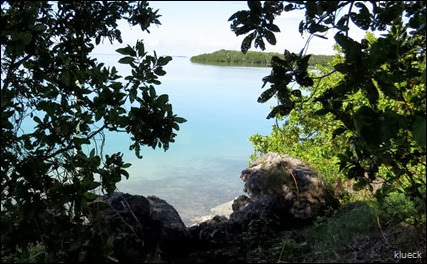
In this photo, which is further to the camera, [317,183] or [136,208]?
[317,183]

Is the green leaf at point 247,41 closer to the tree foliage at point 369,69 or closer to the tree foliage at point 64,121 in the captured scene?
the tree foliage at point 369,69

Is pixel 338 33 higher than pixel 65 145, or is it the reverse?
pixel 338 33

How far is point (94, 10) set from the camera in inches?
133

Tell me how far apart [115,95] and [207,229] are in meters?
2.23

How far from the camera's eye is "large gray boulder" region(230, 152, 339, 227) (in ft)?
16.0

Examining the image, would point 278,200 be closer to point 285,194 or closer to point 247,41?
point 285,194

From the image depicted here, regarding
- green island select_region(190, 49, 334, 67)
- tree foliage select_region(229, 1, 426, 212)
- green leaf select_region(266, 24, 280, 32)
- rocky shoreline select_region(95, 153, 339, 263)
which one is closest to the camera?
tree foliage select_region(229, 1, 426, 212)

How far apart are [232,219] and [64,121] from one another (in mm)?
2666

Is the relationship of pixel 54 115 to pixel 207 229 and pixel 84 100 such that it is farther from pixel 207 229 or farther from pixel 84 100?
pixel 207 229

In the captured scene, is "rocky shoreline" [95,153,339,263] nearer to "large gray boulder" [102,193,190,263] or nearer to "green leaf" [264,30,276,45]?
"large gray boulder" [102,193,190,263]

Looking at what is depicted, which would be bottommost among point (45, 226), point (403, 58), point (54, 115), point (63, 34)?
point (45, 226)

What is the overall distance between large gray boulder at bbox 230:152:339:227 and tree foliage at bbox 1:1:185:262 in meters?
2.14

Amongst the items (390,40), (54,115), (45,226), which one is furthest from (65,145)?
(390,40)

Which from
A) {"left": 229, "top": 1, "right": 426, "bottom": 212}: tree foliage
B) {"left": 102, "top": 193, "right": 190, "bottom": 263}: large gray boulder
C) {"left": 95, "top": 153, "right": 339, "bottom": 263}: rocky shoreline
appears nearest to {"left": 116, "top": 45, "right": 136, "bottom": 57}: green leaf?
{"left": 229, "top": 1, "right": 426, "bottom": 212}: tree foliage
